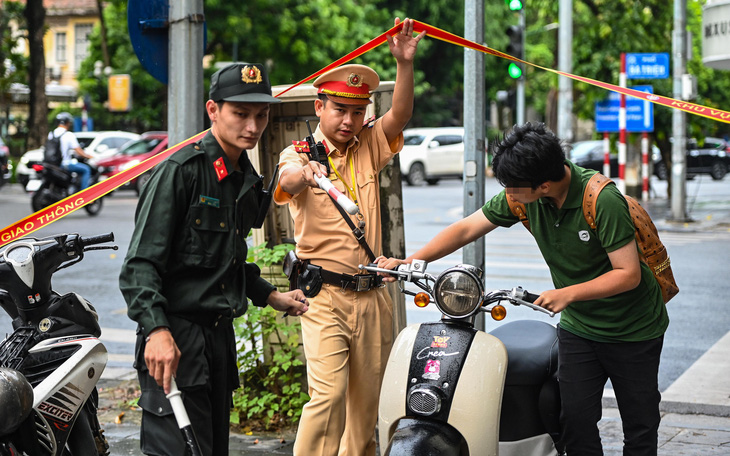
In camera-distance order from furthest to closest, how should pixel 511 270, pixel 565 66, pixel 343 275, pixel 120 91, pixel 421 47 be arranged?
pixel 421 47, pixel 120 91, pixel 565 66, pixel 511 270, pixel 343 275

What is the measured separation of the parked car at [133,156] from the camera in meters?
23.0

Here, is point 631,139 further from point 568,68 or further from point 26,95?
point 26,95

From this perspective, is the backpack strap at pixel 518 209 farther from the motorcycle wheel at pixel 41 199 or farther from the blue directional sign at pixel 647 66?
the blue directional sign at pixel 647 66

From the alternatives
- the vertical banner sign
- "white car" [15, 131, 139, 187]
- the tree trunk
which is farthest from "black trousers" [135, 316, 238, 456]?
the vertical banner sign

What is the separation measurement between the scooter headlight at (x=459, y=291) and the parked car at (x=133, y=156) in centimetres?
1968

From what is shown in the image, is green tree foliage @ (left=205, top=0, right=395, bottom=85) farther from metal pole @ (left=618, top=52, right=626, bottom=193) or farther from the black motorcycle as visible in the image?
metal pole @ (left=618, top=52, right=626, bottom=193)

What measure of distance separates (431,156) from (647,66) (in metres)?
11.7

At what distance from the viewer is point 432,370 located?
335cm

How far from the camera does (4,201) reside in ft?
72.7

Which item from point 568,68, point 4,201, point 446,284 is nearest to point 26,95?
point 4,201

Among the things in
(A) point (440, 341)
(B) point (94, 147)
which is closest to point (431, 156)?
(B) point (94, 147)

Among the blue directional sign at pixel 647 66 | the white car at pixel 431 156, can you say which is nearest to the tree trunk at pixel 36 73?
the white car at pixel 431 156

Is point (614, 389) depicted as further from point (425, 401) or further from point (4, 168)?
point (4, 168)

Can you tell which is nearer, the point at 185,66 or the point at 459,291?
the point at 459,291
